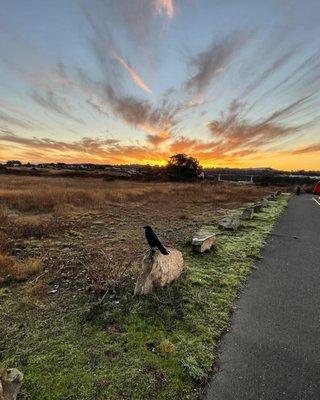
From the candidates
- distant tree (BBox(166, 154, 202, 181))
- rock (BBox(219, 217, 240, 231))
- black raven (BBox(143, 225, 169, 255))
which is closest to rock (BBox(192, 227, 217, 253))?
black raven (BBox(143, 225, 169, 255))

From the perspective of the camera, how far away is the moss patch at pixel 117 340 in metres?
3.26

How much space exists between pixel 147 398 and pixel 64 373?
1091 millimetres

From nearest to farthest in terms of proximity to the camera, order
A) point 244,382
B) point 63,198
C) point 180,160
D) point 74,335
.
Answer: point 244,382 < point 74,335 < point 63,198 < point 180,160

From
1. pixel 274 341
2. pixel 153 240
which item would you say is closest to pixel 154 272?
pixel 153 240

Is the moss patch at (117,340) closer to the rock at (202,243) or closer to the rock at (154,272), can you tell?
the rock at (154,272)

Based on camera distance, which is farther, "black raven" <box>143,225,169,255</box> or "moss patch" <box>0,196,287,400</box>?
"black raven" <box>143,225,169,255</box>

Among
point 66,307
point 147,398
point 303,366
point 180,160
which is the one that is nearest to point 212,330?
point 303,366

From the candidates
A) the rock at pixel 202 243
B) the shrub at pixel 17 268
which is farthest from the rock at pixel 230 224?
the shrub at pixel 17 268

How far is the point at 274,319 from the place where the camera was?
15.8 feet

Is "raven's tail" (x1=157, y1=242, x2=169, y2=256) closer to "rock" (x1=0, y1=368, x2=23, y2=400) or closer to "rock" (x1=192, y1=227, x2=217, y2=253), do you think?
"rock" (x1=192, y1=227, x2=217, y2=253)

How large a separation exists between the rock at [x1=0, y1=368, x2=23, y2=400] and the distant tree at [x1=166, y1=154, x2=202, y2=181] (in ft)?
237

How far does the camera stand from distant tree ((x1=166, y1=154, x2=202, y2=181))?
76756 millimetres

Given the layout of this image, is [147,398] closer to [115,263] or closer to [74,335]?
[74,335]

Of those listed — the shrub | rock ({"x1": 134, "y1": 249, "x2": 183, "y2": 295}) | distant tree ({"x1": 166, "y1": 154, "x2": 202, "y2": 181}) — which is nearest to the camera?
rock ({"x1": 134, "y1": 249, "x2": 183, "y2": 295})
